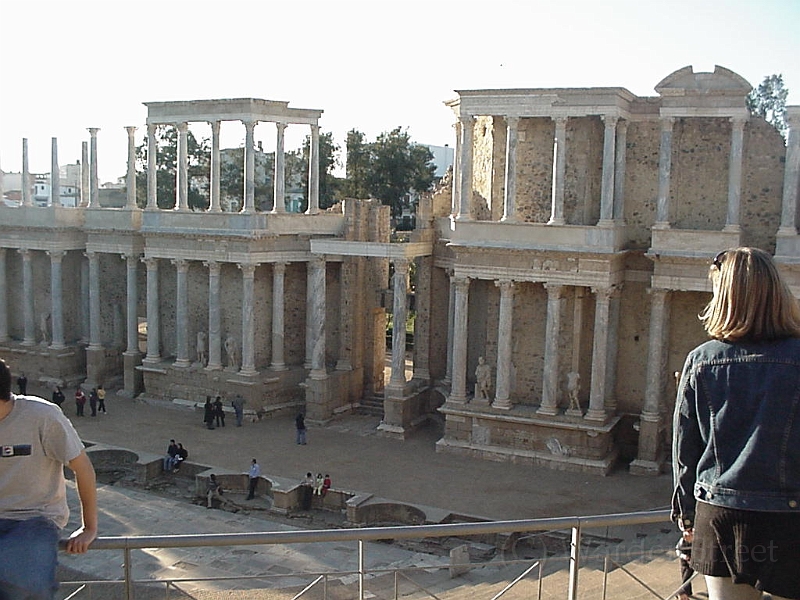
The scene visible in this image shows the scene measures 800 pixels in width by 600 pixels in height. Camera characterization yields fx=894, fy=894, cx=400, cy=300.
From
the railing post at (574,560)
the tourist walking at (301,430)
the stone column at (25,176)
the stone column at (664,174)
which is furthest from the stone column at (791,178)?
the stone column at (25,176)

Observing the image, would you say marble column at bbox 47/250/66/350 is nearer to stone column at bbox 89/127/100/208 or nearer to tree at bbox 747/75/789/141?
stone column at bbox 89/127/100/208

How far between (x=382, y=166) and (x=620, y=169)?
90.2 feet

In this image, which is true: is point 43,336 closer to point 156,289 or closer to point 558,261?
point 156,289

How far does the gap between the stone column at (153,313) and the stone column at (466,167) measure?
10982mm

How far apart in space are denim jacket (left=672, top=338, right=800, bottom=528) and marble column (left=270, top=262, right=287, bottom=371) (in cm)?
2367

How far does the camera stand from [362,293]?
28453mm

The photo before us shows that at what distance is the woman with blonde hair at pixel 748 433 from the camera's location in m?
4.06

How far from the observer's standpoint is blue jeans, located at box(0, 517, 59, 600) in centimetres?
445

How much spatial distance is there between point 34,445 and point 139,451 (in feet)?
62.4

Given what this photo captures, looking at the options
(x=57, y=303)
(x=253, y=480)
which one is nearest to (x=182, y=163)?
(x=57, y=303)

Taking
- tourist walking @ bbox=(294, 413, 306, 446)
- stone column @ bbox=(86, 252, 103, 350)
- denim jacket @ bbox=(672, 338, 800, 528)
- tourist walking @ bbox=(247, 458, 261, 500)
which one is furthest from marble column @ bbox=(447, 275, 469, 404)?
denim jacket @ bbox=(672, 338, 800, 528)

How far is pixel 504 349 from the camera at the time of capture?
22938 millimetres

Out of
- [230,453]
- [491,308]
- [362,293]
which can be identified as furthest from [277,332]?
[491,308]

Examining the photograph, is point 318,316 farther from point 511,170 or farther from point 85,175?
point 85,175
